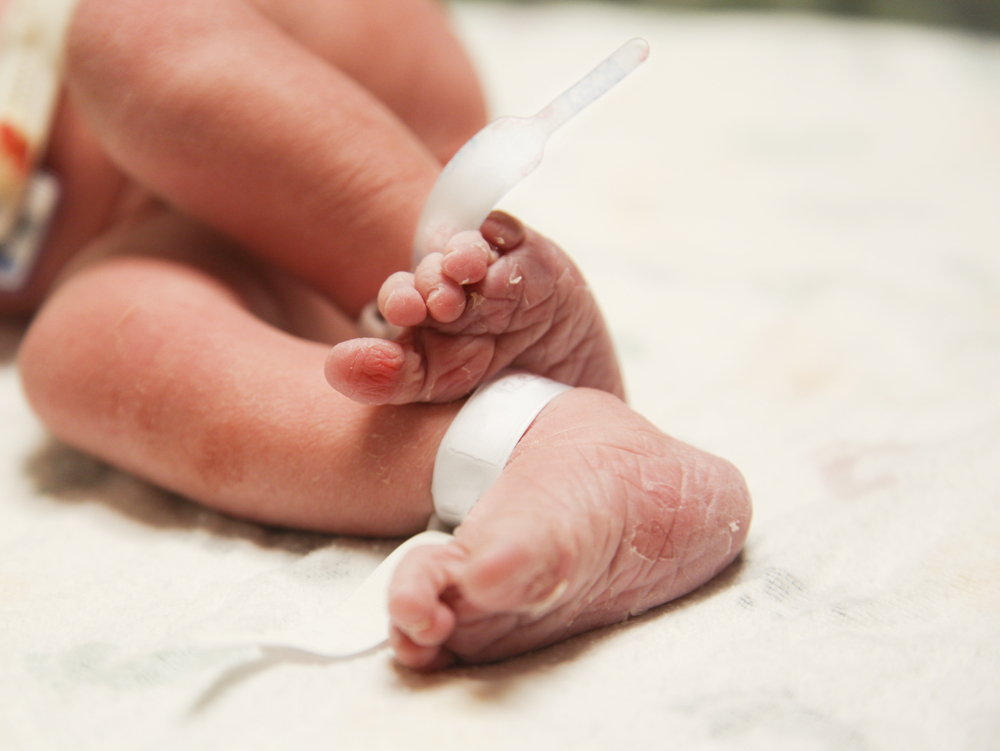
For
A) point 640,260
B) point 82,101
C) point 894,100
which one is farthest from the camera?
point 894,100

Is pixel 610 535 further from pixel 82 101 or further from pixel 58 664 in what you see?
pixel 82 101

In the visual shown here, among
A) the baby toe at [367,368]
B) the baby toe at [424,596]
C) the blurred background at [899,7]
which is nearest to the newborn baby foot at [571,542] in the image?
the baby toe at [424,596]

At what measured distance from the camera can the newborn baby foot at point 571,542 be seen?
45 cm

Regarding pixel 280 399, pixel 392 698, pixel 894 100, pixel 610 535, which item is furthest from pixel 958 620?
pixel 894 100

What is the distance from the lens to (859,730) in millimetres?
445

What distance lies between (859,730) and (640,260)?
0.81 m

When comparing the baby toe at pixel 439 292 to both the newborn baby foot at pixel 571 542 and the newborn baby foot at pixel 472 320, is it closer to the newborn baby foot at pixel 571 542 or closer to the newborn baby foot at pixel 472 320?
the newborn baby foot at pixel 472 320

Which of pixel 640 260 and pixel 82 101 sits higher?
pixel 82 101

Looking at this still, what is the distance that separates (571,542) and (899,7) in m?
1.97

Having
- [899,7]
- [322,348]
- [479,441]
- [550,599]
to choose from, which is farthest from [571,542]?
[899,7]

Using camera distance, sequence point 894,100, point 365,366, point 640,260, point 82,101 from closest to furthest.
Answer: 1. point 365,366
2. point 82,101
3. point 640,260
4. point 894,100

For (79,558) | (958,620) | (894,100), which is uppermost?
(894,100)

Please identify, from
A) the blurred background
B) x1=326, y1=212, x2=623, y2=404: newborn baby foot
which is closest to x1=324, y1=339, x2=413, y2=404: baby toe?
x1=326, y1=212, x2=623, y2=404: newborn baby foot

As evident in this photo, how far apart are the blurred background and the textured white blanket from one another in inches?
22.3
